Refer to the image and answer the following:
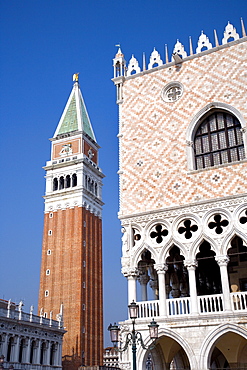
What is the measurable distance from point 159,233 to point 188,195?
5.74 feet

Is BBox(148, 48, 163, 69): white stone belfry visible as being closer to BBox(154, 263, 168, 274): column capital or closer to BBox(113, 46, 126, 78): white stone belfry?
BBox(113, 46, 126, 78): white stone belfry

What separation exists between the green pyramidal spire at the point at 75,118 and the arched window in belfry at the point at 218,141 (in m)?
34.2

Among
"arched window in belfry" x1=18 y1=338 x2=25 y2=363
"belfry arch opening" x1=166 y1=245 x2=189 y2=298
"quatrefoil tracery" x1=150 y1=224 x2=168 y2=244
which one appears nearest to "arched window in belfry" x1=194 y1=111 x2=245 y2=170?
"quatrefoil tracery" x1=150 y1=224 x2=168 y2=244

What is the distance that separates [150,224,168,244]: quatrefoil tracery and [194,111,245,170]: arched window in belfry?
262 cm

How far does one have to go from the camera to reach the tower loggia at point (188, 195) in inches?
582

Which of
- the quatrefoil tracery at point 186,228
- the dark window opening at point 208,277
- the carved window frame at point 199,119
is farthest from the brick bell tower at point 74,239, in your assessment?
the carved window frame at point 199,119

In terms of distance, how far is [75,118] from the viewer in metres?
51.9

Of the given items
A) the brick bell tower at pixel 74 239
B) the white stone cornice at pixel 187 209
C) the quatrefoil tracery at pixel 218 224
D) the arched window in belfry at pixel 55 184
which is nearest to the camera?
the white stone cornice at pixel 187 209

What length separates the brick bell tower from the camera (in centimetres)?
4175

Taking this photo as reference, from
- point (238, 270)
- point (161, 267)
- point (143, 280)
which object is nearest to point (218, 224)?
point (161, 267)

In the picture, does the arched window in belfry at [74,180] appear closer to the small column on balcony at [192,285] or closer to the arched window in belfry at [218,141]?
the arched window in belfry at [218,141]

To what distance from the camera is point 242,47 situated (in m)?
16.9

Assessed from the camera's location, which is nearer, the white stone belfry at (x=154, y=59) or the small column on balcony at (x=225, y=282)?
the small column on balcony at (x=225, y=282)

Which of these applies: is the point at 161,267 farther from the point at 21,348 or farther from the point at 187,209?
the point at 21,348
